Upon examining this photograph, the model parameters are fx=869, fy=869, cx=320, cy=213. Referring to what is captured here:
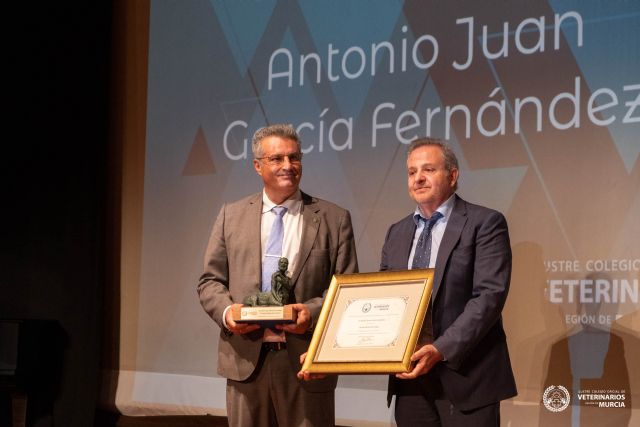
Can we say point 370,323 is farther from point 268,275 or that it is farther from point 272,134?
point 272,134

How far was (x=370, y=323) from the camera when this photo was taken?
2.94 metres

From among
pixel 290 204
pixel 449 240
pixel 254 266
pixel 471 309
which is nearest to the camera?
pixel 471 309

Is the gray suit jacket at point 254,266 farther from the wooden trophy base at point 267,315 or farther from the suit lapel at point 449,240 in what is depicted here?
the suit lapel at point 449,240

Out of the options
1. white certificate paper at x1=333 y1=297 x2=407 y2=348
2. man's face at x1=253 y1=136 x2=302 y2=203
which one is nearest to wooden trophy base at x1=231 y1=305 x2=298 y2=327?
white certificate paper at x1=333 y1=297 x2=407 y2=348

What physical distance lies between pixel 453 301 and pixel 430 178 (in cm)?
44

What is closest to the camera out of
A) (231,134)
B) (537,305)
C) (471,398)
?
(471,398)

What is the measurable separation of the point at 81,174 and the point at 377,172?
216cm

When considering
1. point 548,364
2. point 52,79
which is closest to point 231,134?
point 52,79

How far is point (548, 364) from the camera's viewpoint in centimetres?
397

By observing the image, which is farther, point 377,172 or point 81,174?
point 81,174

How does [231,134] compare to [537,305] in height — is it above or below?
above

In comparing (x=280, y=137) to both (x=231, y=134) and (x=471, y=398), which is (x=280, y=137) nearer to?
(x=471, y=398)

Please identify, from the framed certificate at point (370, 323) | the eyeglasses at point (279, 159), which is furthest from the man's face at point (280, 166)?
the framed certificate at point (370, 323)

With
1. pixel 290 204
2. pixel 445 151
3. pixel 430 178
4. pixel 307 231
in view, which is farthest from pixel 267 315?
pixel 445 151
